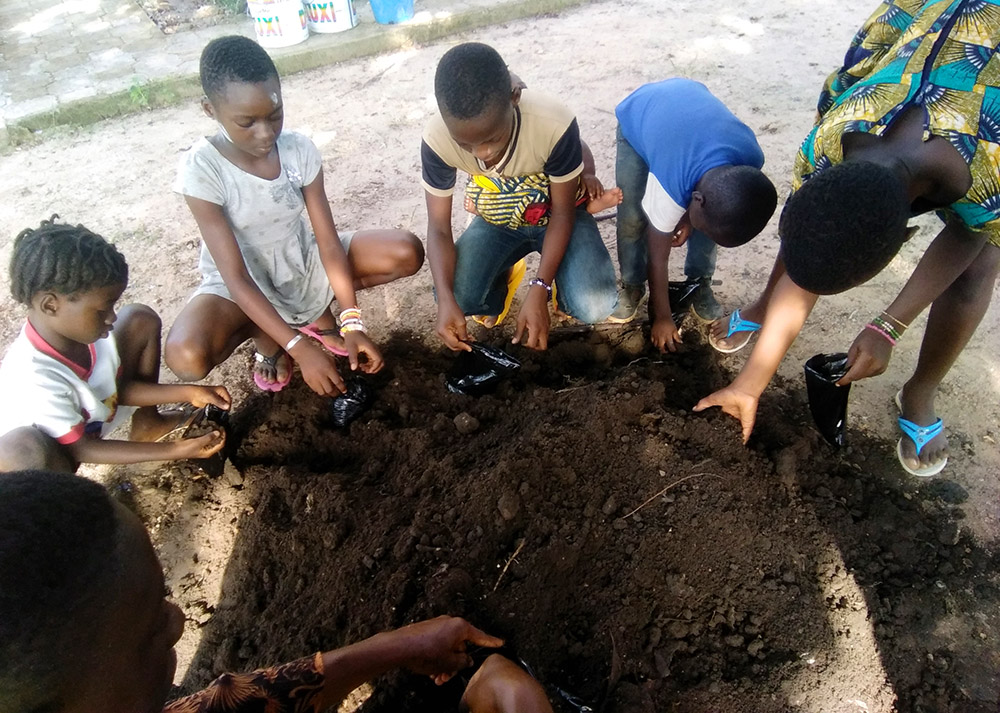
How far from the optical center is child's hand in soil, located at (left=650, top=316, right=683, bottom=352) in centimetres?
247

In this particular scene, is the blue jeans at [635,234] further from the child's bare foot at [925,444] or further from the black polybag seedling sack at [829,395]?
the child's bare foot at [925,444]

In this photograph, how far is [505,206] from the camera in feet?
8.12

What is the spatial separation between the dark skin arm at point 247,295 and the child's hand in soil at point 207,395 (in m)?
0.28

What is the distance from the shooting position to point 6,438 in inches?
68.8

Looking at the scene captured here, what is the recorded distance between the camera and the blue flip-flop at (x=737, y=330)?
2508 millimetres

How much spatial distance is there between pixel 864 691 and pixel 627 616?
0.62m

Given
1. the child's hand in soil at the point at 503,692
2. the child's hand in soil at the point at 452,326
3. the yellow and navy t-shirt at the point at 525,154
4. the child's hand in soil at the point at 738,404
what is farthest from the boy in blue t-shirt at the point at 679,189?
the child's hand in soil at the point at 503,692

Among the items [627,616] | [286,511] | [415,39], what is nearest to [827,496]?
[627,616]

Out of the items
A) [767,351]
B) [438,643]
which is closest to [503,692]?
[438,643]

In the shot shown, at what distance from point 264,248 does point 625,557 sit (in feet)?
5.49

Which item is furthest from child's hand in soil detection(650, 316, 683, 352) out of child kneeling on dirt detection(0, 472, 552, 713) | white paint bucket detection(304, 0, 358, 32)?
white paint bucket detection(304, 0, 358, 32)

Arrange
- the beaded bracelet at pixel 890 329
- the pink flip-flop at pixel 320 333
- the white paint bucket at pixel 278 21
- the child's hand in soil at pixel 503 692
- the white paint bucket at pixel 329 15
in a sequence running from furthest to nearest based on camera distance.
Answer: the white paint bucket at pixel 329 15 < the white paint bucket at pixel 278 21 < the pink flip-flop at pixel 320 333 < the beaded bracelet at pixel 890 329 < the child's hand in soil at pixel 503 692

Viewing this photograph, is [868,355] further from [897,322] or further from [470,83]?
[470,83]

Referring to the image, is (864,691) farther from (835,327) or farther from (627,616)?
(835,327)
